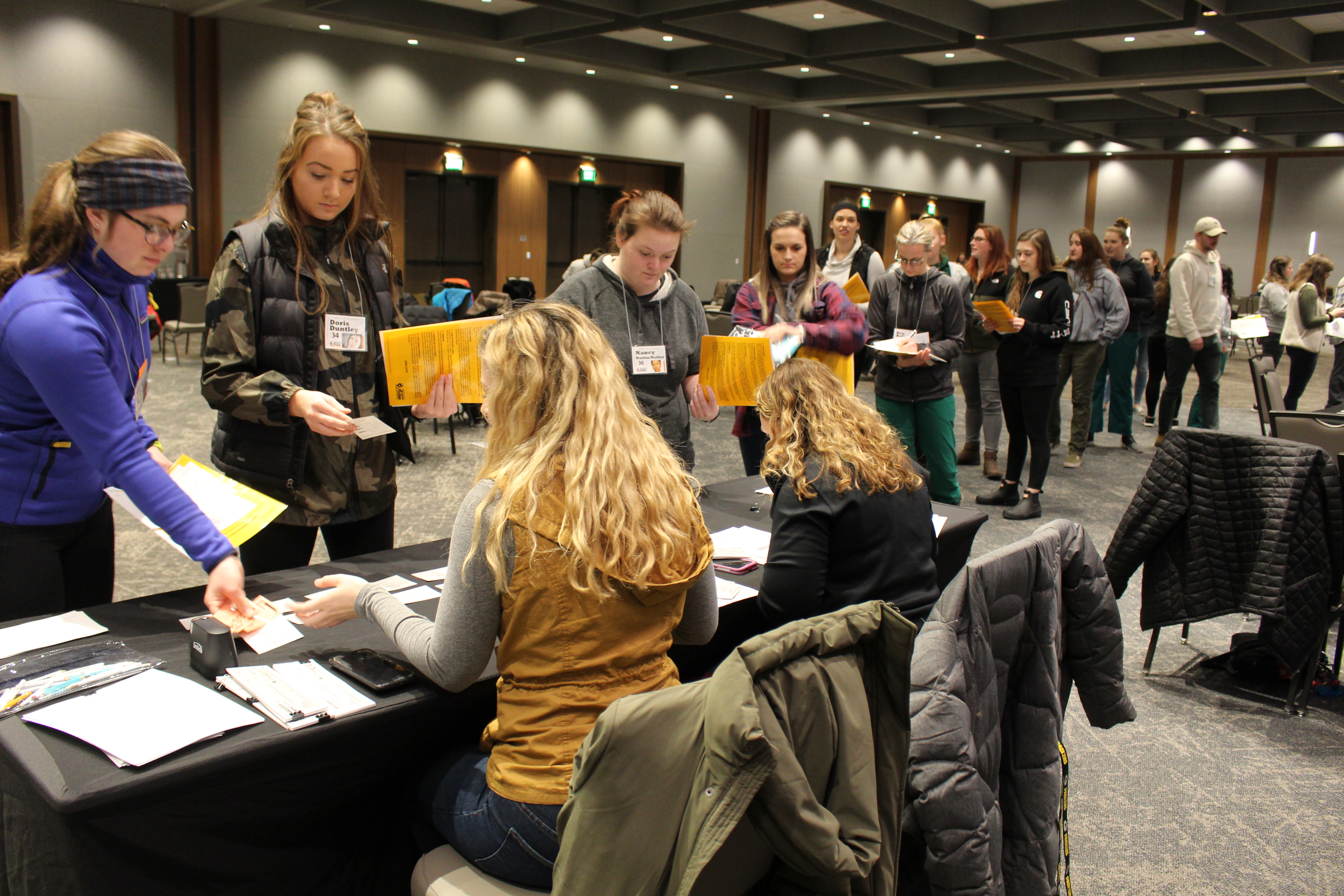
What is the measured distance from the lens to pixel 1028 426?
15.7ft

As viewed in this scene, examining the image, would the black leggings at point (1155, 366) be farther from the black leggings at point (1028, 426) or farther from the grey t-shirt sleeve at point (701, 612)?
the grey t-shirt sleeve at point (701, 612)

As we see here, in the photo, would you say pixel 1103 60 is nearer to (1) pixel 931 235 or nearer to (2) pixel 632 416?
(1) pixel 931 235

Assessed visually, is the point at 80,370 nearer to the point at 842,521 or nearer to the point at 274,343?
the point at 274,343

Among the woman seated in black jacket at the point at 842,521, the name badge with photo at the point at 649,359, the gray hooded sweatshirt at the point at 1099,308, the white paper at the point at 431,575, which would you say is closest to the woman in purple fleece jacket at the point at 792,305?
the name badge with photo at the point at 649,359

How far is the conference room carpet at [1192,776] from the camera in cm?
205

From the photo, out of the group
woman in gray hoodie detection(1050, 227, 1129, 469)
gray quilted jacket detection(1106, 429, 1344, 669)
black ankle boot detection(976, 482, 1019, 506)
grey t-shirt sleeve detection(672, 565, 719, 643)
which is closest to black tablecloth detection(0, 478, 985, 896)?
grey t-shirt sleeve detection(672, 565, 719, 643)

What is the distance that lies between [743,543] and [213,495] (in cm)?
118

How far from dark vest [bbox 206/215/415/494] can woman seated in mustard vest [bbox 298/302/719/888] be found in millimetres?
635

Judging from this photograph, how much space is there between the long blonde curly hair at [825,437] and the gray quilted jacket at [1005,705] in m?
0.41

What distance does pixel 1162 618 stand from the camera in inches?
111

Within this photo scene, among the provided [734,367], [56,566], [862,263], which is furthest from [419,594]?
[862,263]

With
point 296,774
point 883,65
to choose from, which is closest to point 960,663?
point 296,774

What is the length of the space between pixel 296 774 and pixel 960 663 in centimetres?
97

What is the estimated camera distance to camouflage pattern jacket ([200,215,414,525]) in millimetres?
1827
